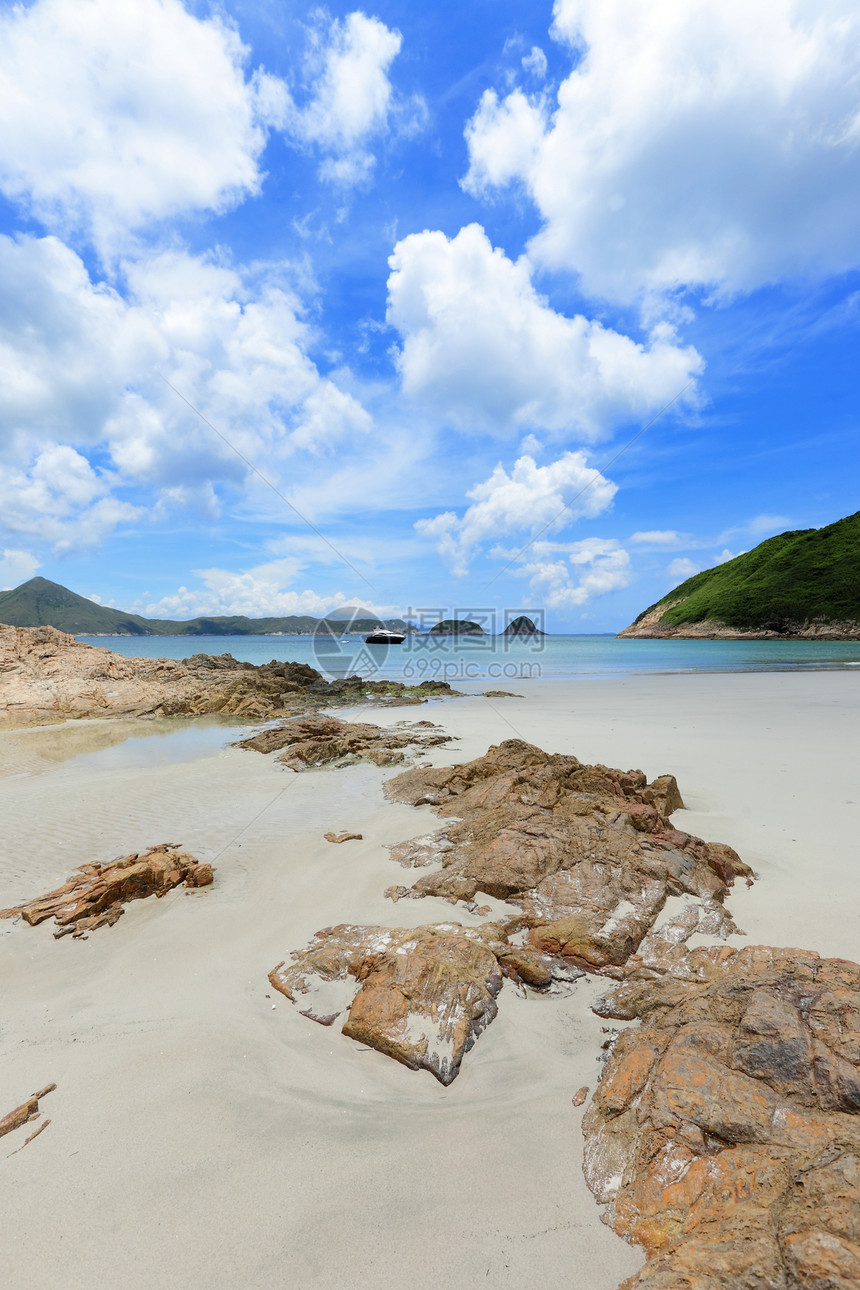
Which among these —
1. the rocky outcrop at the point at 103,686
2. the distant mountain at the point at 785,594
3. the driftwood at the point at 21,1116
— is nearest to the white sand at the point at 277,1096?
the driftwood at the point at 21,1116

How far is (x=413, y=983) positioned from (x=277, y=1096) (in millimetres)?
994

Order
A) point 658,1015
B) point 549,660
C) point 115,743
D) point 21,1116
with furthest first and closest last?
point 549,660, point 115,743, point 658,1015, point 21,1116

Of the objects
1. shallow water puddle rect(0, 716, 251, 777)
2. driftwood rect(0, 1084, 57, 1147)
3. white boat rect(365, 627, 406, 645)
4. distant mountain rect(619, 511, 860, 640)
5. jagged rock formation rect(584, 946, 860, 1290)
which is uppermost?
distant mountain rect(619, 511, 860, 640)

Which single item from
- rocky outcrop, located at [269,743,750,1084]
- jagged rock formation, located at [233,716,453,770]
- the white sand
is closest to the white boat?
jagged rock formation, located at [233,716,453,770]

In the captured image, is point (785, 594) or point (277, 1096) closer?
point (277, 1096)

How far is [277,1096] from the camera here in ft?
10.0

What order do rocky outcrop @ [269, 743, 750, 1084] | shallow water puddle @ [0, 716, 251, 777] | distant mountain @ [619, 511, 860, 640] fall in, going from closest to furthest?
rocky outcrop @ [269, 743, 750, 1084]
shallow water puddle @ [0, 716, 251, 777]
distant mountain @ [619, 511, 860, 640]

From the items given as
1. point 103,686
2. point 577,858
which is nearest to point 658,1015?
point 577,858

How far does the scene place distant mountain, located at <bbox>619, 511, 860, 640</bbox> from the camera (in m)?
95.6

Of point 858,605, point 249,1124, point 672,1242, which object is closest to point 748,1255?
point 672,1242

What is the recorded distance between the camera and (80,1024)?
370cm

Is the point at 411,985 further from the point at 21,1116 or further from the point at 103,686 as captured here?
the point at 103,686

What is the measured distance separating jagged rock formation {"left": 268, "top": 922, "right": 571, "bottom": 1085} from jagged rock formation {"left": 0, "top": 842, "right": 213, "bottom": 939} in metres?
2.14

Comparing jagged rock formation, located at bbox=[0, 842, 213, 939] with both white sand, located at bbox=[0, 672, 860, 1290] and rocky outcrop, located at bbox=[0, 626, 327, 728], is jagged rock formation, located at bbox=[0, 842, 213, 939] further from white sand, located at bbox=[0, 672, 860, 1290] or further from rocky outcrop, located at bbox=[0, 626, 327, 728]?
rocky outcrop, located at bbox=[0, 626, 327, 728]
